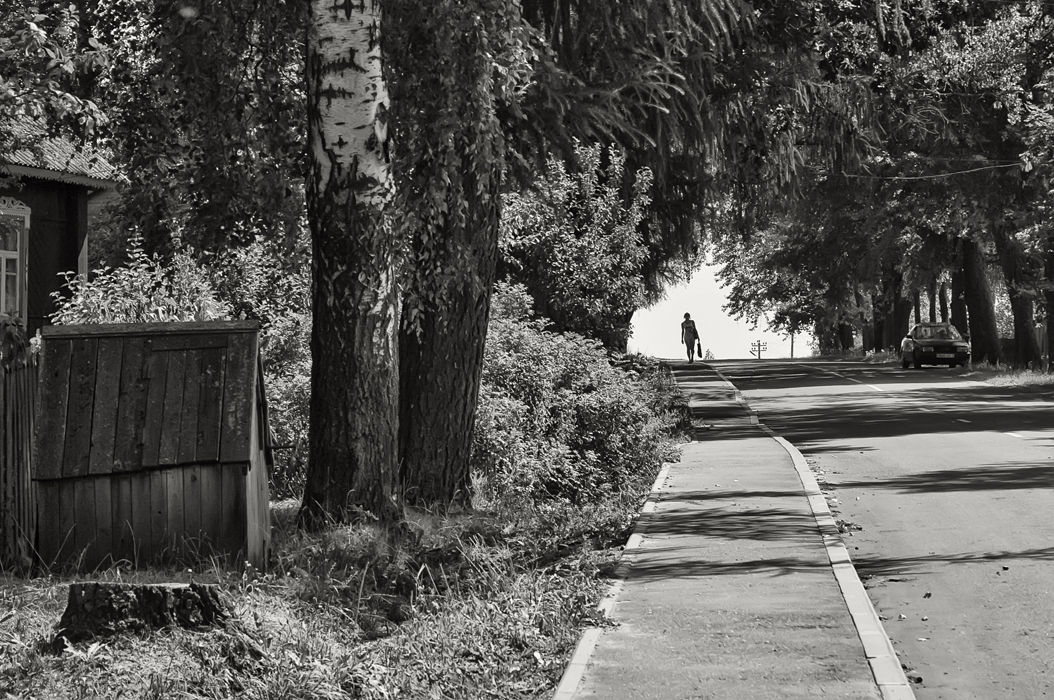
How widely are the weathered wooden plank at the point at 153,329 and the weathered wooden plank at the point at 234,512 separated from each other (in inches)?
34.4

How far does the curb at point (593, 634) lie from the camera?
23.1 ft

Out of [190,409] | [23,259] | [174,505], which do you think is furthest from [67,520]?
[23,259]

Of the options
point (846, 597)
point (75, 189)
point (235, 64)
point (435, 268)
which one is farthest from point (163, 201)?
point (75, 189)

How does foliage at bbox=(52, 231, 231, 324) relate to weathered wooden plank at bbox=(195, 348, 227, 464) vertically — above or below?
above

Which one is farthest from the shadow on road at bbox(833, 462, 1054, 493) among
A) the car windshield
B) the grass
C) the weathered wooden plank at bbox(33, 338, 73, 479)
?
the car windshield

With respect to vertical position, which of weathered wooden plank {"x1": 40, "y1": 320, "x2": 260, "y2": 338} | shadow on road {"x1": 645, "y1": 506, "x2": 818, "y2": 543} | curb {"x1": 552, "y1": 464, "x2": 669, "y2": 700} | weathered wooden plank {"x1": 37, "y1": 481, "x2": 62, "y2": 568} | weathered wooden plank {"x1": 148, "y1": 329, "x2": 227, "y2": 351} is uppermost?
weathered wooden plank {"x1": 40, "y1": 320, "x2": 260, "y2": 338}

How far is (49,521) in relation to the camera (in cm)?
918

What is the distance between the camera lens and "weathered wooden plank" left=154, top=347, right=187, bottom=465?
29.9 feet

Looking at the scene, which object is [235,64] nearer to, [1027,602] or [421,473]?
[421,473]

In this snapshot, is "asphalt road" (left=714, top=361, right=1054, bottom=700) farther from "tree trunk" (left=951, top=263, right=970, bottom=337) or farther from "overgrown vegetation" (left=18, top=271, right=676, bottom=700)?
"tree trunk" (left=951, top=263, right=970, bottom=337)

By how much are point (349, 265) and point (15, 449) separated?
2.64 m

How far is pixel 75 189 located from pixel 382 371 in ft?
53.4

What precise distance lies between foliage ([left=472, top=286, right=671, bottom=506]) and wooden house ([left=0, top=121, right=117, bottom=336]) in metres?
8.38

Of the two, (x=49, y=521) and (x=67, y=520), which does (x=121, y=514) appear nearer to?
(x=67, y=520)
